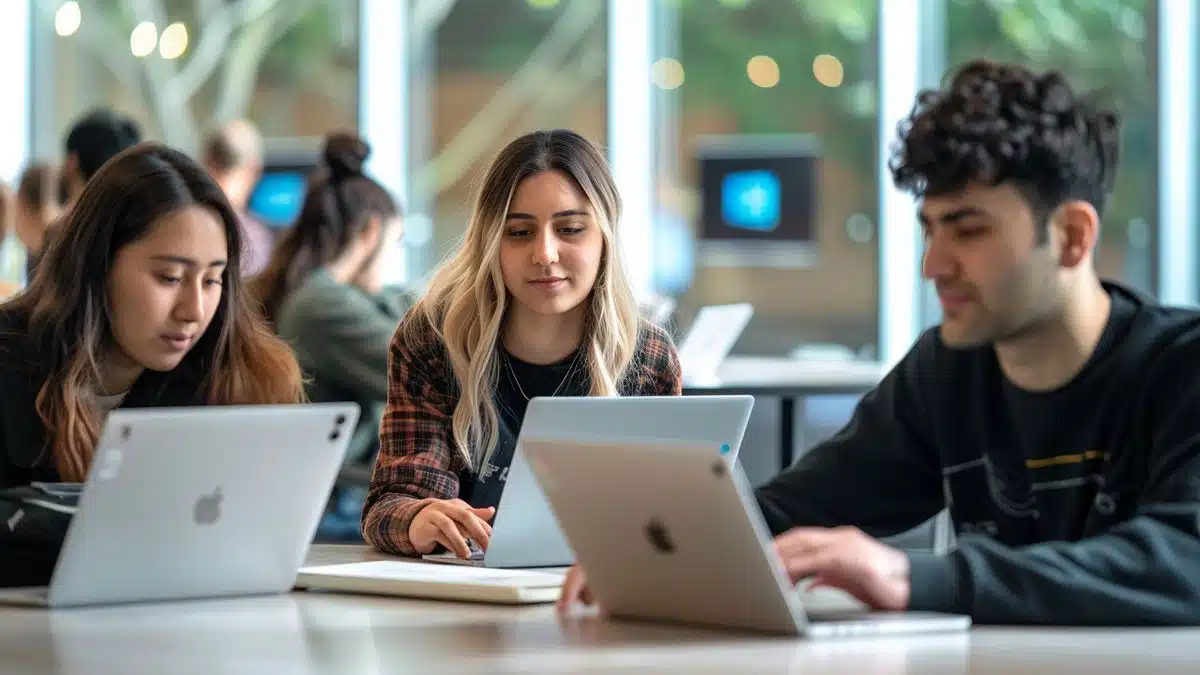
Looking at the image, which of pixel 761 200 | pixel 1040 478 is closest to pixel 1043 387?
pixel 1040 478

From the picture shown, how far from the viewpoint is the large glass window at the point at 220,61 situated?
7.84 metres

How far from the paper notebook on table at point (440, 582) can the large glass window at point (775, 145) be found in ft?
16.8

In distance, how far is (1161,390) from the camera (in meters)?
1.61

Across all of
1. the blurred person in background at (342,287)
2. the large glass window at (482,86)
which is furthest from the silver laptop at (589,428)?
the large glass window at (482,86)

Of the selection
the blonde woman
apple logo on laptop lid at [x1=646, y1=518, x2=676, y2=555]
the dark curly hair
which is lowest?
apple logo on laptop lid at [x1=646, y1=518, x2=676, y2=555]

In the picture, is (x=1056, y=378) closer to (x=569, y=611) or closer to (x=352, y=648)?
(x=569, y=611)

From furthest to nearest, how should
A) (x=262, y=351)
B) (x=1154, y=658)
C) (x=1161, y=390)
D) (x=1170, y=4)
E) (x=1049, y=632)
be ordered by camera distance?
(x=1170, y=4)
(x=262, y=351)
(x=1161, y=390)
(x=1049, y=632)
(x=1154, y=658)

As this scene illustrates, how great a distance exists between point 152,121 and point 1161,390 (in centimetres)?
701

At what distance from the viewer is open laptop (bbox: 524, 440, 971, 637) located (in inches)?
54.1

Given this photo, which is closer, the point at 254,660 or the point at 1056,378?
the point at 254,660

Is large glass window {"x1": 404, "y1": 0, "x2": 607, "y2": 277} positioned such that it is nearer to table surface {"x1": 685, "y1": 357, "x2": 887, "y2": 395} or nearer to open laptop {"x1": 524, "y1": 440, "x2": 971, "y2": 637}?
table surface {"x1": 685, "y1": 357, "x2": 887, "y2": 395}

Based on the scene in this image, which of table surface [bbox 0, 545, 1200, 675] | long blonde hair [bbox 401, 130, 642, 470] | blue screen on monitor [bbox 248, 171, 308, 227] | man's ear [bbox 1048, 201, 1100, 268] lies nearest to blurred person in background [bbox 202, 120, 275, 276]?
blue screen on monitor [bbox 248, 171, 308, 227]

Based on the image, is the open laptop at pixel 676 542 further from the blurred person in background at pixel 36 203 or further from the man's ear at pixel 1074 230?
the blurred person in background at pixel 36 203

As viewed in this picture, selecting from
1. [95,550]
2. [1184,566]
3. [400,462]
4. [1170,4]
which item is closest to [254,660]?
[95,550]
